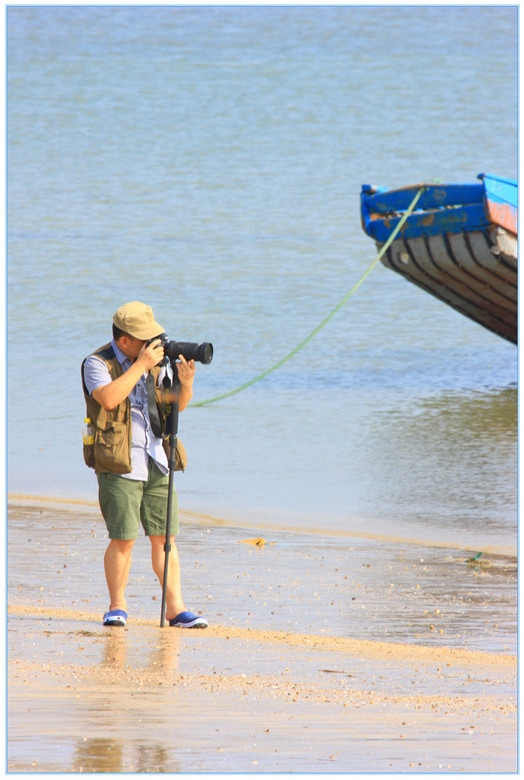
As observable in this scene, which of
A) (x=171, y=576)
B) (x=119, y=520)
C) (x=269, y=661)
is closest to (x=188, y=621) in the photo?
(x=171, y=576)

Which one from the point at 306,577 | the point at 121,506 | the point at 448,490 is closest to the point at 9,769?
the point at 121,506

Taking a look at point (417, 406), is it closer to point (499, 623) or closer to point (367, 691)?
point (499, 623)

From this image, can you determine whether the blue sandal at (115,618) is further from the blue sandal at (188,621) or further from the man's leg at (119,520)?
the blue sandal at (188,621)

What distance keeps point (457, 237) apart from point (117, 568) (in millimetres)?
8199

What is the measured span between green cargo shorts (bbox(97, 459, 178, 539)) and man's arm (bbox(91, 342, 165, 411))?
0.33 metres

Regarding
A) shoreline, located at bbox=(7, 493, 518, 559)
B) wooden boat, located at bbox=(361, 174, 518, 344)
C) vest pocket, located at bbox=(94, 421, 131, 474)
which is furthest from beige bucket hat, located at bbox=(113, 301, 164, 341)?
wooden boat, located at bbox=(361, 174, 518, 344)

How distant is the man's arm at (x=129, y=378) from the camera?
17.7ft

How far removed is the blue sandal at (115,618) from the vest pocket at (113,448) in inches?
22.0

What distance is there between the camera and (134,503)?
564 centimetres

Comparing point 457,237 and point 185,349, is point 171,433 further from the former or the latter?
point 457,237

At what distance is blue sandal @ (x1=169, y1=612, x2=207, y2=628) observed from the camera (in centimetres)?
572

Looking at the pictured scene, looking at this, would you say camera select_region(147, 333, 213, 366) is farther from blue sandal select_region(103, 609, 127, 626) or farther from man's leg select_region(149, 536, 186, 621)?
blue sandal select_region(103, 609, 127, 626)

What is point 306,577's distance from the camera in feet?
22.7

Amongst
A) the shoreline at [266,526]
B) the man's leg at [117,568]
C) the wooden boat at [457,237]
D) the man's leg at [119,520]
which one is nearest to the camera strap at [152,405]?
the man's leg at [119,520]
